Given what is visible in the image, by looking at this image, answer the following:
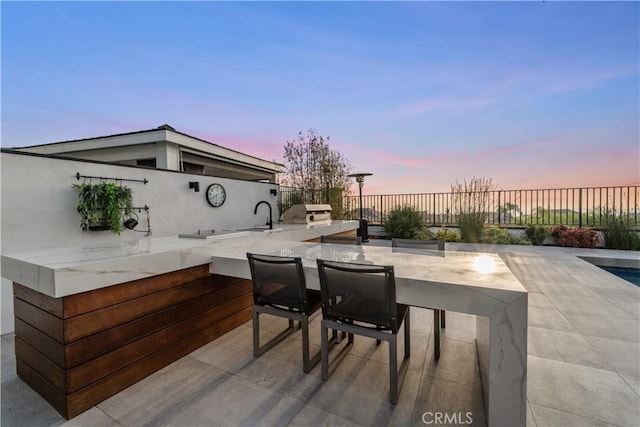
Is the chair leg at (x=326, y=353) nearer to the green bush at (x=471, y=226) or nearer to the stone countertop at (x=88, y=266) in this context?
the stone countertop at (x=88, y=266)

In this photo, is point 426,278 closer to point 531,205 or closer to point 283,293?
point 283,293

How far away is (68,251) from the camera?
212cm

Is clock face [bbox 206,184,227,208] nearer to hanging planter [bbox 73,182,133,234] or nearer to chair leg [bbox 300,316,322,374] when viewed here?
hanging planter [bbox 73,182,133,234]

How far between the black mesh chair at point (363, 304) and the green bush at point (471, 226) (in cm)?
636

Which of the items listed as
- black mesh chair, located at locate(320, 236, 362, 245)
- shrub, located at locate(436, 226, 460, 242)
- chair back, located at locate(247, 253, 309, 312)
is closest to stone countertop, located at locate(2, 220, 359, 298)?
chair back, located at locate(247, 253, 309, 312)

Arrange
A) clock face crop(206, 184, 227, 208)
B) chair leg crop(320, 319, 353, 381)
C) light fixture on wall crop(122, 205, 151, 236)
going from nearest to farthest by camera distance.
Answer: chair leg crop(320, 319, 353, 381)
light fixture on wall crop(122, 205, 151, 236)
clock face crop(206, 184, 227, 208)

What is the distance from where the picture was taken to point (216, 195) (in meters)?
5.07

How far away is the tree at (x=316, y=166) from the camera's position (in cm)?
816

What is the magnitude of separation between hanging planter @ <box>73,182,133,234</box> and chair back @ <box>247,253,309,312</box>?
2.41 metres

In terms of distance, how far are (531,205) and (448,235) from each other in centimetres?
277

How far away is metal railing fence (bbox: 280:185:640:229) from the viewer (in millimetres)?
6805

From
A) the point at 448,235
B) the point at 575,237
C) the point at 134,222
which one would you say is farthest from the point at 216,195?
the point at 575,237

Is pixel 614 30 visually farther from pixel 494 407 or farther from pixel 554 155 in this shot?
pixel 494 407

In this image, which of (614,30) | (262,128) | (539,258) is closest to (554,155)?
(614,30)
